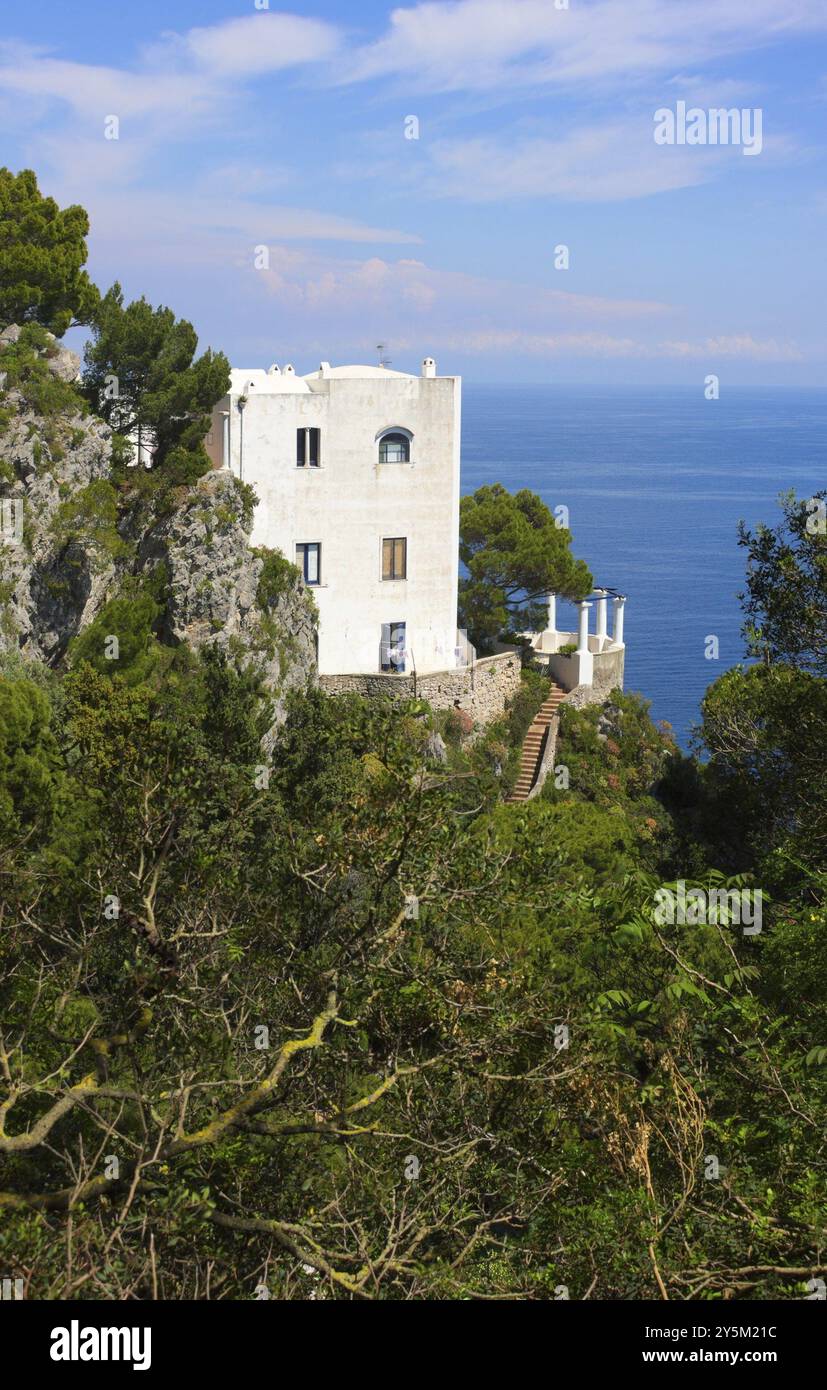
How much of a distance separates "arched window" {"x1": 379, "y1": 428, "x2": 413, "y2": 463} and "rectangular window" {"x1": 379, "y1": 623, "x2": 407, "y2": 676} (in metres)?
4.37

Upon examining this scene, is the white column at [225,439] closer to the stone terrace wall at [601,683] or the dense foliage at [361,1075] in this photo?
the stone terrace wall at [601,683]

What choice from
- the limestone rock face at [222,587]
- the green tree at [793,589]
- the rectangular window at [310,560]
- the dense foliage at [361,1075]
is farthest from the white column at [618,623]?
the dense foliage at [361,1075]

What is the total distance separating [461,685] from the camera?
40312 millimetres

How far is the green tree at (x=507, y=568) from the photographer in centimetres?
4534

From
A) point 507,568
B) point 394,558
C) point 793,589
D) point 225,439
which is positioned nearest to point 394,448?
point 394,558

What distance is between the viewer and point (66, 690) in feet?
86.1

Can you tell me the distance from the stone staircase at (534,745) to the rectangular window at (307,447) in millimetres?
9736

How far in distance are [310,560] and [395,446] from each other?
3841 millimetres

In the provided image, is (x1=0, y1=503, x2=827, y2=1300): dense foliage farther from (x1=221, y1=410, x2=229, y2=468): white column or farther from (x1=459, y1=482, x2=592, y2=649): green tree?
(x1=459, y1=482, x2=592, y2=649): green tree

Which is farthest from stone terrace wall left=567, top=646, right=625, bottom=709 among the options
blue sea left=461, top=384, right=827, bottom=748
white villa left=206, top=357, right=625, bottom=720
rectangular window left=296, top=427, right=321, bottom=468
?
rectangular window left=296, top=427, right=321, bottom=468

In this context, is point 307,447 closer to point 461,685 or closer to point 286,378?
point 286,378

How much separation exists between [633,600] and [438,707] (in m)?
62.3
